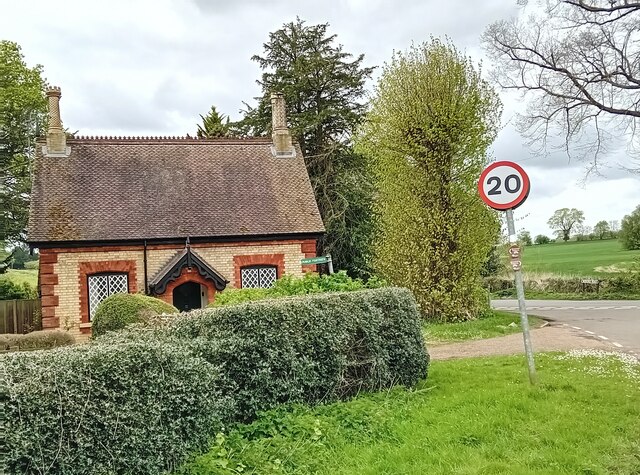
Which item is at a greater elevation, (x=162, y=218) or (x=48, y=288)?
(x=162, y=218)

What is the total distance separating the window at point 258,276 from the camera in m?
21.7

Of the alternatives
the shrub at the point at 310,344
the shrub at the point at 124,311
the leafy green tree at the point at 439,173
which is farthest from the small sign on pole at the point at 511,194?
the leafy green tree at the point at 439,173

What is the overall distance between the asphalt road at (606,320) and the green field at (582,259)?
25.4 feet

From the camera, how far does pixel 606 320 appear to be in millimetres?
20406

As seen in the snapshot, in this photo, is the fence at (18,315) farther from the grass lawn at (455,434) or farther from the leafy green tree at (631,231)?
the leafy green tree at (631,231)

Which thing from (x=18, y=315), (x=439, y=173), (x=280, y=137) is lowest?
(x=18, y=315)

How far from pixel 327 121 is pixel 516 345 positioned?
74.2 feet

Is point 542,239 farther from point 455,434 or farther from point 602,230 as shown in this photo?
point 455,434

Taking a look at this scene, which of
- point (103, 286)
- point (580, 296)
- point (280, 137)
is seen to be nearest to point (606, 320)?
point (580, 296)

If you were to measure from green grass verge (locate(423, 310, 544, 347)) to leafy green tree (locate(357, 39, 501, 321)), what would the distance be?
1015 mm

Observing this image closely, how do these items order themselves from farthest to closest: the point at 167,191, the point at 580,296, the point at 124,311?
1. the point at 580,296
2. the point at 167,191
3. the point at 124,311

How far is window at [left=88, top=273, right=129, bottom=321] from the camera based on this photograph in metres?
19.9

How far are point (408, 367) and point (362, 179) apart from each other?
78.6ft

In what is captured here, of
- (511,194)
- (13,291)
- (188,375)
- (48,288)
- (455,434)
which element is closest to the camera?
(188,375)
